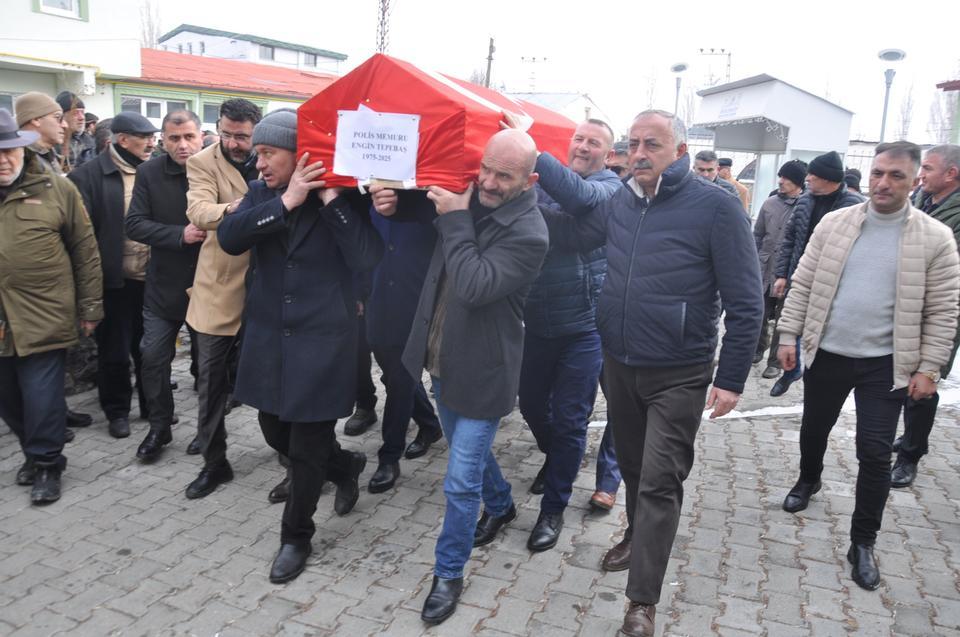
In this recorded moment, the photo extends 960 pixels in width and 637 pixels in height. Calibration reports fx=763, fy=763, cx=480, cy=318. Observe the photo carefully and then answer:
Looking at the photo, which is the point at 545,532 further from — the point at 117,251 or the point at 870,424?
the point at 117,251

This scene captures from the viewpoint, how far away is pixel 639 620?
Answer: 312 centimetres

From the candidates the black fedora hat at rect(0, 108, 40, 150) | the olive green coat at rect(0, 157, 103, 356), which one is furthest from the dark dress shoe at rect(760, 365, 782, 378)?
the black fedora hat at rect(0, 108, 40, 150)

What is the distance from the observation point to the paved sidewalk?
128 inches

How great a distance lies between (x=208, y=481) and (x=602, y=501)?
2276 millimetres

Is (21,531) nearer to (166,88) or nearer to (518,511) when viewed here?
(518,511)

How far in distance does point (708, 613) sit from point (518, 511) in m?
1.26

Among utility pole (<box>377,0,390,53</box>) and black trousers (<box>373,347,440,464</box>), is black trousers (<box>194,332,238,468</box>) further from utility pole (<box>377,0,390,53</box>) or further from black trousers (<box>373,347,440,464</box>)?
utility pole (<box>377,0,390,53</box>)

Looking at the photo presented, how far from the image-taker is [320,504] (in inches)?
171

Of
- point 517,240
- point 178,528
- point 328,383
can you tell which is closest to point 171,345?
point 178,528

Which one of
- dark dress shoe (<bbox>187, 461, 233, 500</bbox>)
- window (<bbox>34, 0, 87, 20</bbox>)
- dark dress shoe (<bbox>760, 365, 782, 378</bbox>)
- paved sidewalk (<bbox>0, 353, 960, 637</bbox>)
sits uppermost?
window (<bbox>34, 0, 87, 20</bbox>)

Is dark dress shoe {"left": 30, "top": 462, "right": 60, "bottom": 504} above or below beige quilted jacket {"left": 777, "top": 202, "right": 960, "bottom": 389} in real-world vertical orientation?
below

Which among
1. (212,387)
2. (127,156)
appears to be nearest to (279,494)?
(212,387)

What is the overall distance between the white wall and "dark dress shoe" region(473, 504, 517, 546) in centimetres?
1962

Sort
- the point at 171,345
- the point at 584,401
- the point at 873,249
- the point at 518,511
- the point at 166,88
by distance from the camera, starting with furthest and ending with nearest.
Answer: the point at 166,88
the point at 171,345
the point at 518,511
the point at 584,401
the point at 873,249
